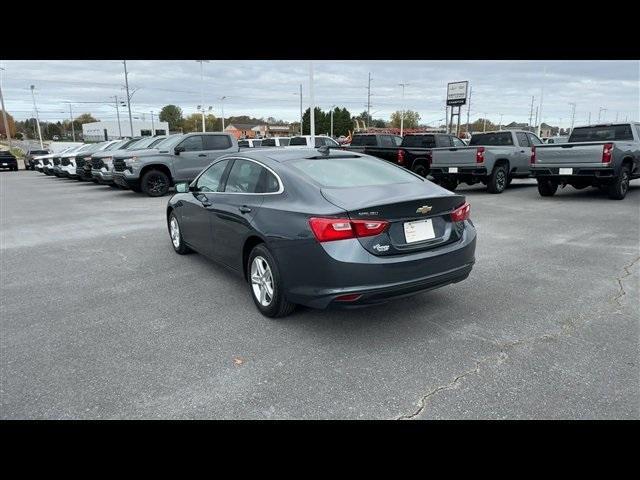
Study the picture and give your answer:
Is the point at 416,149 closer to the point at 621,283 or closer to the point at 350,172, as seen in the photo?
the point at 621,283

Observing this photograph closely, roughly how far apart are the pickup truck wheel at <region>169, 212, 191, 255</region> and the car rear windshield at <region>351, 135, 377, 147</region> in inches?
473

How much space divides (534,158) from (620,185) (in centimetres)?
214

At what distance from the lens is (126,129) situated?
95.4 meters

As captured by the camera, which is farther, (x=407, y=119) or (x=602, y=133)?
(x=407, y=119)

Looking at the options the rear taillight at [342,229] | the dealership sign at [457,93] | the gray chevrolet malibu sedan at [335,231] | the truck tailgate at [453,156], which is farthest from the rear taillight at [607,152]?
the dealership sign at [457,93]

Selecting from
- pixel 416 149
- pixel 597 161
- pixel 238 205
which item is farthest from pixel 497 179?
pixel 238 205

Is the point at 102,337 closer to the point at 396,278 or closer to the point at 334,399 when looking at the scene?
the point at 334,399

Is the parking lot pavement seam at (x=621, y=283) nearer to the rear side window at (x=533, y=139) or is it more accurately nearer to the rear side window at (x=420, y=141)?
the rear side window at (x=533, y=139)

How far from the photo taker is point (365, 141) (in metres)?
18.1

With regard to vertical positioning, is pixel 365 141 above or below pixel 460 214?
above

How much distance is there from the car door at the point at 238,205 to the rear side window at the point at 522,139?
1165 cm

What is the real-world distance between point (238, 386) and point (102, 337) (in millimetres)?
1599

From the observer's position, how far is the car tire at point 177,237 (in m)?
6.59
